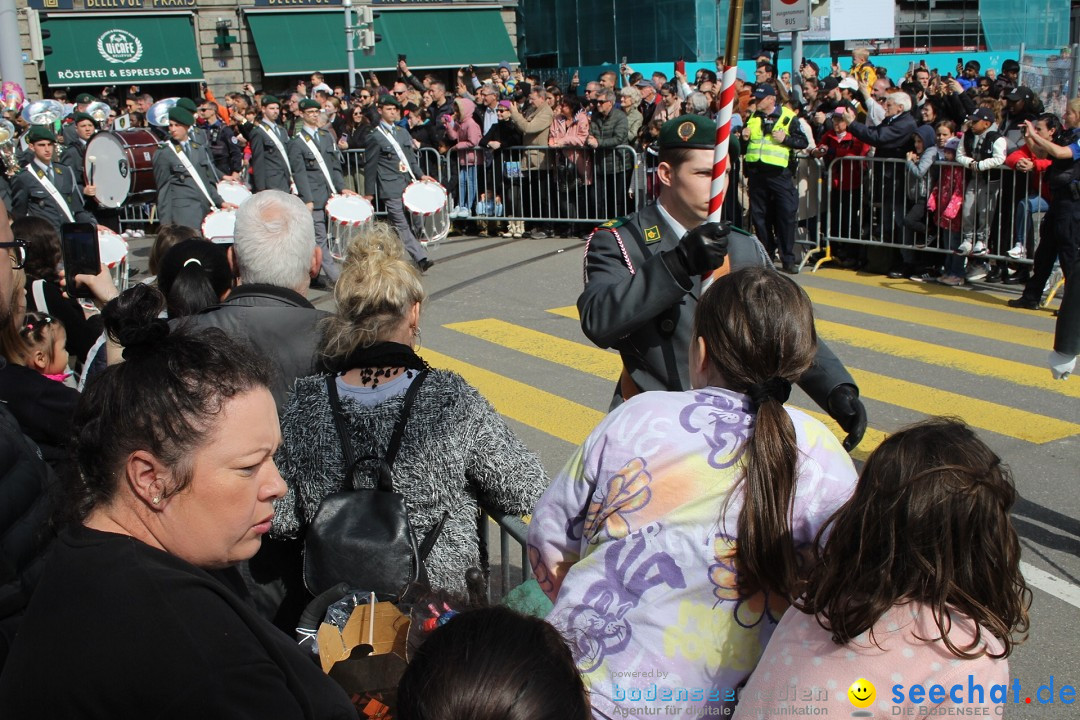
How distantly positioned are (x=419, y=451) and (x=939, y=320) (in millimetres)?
7564

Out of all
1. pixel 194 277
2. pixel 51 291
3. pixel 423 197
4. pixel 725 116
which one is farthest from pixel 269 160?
pixel 725 116

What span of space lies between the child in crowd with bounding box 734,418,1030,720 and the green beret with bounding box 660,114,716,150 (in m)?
1.90

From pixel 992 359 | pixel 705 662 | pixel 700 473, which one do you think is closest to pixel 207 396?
pixel 700 473

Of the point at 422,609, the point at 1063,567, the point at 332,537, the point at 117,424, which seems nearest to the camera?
the point at 117,424

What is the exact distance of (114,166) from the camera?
1262 cm

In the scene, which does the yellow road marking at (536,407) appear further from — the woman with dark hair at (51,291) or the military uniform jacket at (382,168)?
the military uniform jacket at (382,168)

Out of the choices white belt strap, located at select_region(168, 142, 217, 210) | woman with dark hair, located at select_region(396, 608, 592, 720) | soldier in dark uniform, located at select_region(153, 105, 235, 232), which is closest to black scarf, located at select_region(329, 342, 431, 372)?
woman with dark hair, located at select_region(396, 608, 592, 720)

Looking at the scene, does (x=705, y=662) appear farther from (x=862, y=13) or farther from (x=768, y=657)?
(x=862, y=13)

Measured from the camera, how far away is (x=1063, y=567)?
198 inches

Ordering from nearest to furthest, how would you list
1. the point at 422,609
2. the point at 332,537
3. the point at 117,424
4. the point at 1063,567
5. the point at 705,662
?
1. the point at 117,424
2. the point at 705,662
3. the point at 422,609
4. the point at 332,537
5. the point at 1063,567

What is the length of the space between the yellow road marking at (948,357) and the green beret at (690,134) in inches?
195

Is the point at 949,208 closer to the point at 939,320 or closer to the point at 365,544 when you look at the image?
the point at 939,320

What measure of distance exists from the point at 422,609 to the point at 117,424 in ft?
3.40

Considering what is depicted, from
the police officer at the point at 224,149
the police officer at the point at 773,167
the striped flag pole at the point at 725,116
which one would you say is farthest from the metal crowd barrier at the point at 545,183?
the striped flag pole at the point at 725,116
